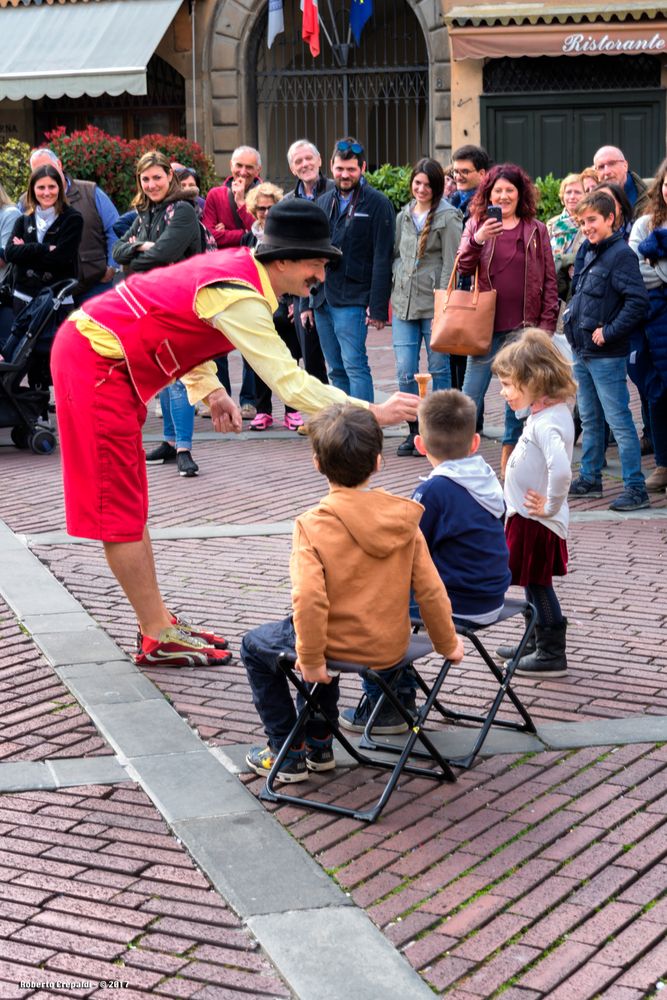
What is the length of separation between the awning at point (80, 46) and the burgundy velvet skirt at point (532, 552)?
15.5 meters

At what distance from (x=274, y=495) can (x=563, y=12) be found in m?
12.7

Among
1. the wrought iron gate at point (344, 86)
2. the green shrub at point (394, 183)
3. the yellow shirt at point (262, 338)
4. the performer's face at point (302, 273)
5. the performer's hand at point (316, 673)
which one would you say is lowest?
the performer's hand at point (316, 673)

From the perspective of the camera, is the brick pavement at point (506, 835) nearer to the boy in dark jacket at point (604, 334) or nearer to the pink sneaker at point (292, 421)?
the boy in dark jacket at point (604, 334)

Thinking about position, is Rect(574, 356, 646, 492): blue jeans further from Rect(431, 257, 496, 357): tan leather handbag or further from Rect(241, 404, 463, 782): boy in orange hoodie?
Rect(241, 404, 463, 782): boy in orange hoodie

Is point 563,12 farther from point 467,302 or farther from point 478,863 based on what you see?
point 478,863

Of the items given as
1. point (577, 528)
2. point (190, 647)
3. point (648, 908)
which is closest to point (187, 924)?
point (648, 908)

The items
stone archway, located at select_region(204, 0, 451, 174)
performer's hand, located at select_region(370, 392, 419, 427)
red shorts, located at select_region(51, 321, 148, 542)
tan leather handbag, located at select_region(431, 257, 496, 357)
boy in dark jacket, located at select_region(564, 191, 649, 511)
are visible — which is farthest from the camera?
stone archway, located at select_region(204, 0, 451, 174)

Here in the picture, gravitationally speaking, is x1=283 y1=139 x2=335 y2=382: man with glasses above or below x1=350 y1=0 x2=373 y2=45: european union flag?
below

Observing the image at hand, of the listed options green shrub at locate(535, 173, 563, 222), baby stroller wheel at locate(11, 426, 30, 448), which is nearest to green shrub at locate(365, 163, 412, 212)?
green shrub at locate(535, 173, 563, 222)

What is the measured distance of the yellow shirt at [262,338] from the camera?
15.8ft

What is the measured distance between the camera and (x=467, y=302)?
868 centimetres

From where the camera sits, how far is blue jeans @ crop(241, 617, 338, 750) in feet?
14.1

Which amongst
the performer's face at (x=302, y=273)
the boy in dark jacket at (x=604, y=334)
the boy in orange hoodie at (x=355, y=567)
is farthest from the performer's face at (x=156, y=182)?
the boy in orange hoodie at (x=355, y=567)

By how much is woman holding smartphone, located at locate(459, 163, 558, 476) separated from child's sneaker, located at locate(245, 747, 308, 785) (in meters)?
4.23
